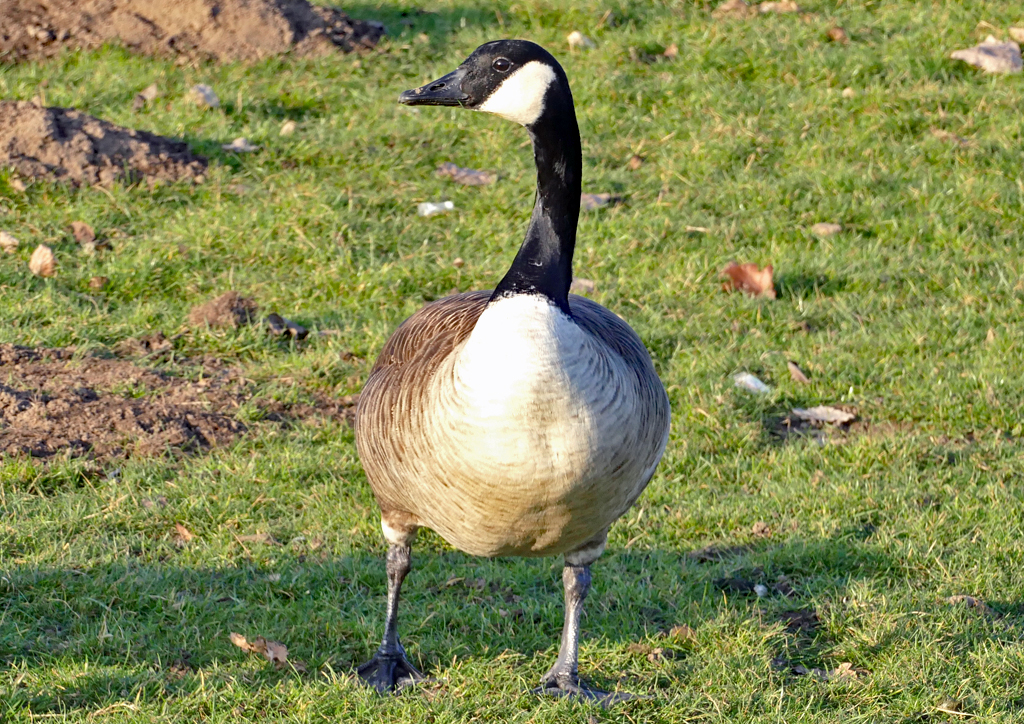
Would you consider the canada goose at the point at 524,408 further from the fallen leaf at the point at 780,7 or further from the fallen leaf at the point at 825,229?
the fallen leaf at the point at 780,7

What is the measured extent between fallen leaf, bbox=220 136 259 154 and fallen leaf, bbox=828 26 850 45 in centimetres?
460

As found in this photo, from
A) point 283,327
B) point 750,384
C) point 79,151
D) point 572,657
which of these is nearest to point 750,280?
point 750,384

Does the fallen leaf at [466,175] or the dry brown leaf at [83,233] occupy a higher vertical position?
the fallen leaf at [466,175]

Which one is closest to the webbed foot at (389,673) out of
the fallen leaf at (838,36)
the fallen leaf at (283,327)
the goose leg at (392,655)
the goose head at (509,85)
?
the goose leg at (392,655)

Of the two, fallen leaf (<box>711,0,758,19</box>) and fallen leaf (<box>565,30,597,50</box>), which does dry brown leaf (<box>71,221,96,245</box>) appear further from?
fallen leaf (<box>711,0,758,19</box>)

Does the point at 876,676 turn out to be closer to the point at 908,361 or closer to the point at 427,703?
the point at 427,703

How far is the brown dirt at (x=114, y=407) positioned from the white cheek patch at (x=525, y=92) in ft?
7.76

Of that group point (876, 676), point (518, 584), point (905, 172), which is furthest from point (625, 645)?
point (905, 172)

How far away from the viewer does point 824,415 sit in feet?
19.0

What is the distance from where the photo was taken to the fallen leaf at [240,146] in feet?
25.3

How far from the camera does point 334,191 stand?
24.3ft

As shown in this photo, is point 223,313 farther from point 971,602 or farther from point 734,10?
point 734,10

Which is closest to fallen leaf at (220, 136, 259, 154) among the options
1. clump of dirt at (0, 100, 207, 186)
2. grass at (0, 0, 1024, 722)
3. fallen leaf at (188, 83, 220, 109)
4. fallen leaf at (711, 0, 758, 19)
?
grass at (0, 0, 1024, 722)

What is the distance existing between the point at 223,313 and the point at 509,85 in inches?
119
